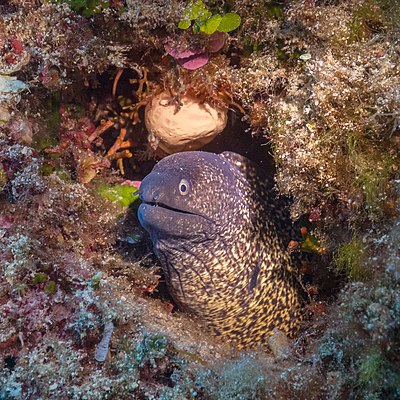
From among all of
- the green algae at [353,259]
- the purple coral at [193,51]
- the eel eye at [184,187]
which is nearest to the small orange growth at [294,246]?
the green algae at [353,259]

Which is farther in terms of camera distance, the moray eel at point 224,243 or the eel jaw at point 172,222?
the moray eel at point 224,243

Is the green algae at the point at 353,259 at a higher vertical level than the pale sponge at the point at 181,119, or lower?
higher

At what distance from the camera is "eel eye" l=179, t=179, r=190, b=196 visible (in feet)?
10.2

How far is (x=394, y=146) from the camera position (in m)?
2.56

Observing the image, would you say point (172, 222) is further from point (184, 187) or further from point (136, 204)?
point (136, 204)

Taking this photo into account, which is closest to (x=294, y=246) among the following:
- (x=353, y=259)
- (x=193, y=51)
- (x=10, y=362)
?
(x=353, y=259)

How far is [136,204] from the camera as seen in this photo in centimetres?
408

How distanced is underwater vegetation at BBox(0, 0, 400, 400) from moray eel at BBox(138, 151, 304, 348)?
0.75 feet

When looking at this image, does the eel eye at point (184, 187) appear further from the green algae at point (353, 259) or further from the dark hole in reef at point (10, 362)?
the dark hole in reef at point (10, 362)

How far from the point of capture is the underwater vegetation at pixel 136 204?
2238 mm

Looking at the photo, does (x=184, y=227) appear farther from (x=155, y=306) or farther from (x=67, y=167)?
(x=67, y=167)

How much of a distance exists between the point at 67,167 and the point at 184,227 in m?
1.47

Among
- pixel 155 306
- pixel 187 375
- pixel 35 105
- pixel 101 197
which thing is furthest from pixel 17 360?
pixel 35 105

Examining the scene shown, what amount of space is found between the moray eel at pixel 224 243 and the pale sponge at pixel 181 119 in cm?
42
